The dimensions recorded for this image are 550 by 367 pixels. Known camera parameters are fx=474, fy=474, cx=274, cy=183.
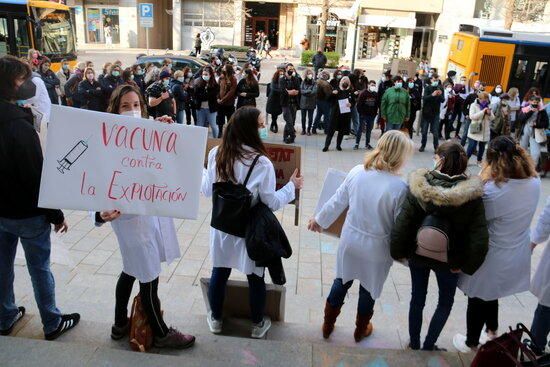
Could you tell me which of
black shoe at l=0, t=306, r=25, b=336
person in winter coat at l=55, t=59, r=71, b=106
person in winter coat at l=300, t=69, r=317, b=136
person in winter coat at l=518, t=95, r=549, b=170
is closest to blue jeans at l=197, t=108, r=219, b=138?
person in winter coat at l=300, t=69, r=317, b=136

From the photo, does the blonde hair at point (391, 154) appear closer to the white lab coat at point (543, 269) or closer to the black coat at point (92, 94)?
the white lab coat at point (543, 269)

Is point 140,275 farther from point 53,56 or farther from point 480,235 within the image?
point 53,56

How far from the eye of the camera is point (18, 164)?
2.70 m

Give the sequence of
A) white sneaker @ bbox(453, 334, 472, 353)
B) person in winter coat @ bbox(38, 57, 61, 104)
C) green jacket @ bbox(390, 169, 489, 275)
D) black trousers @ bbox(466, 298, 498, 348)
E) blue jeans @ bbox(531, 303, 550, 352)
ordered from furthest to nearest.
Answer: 1. person in winter coat @ bbox(38, 57, 61, 104)
2. white sneaker @ bbox(453, 334, 472, 353)
3. black trousers @ bbox(466, 298, 498, 348)
4. blue jeans @ bbox(531, 303, 550, 352)
5. green jacket @ bbox(390, 169, 489, 275)

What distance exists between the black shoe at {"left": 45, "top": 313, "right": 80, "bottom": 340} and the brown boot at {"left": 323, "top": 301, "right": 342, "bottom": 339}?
1.79 metres

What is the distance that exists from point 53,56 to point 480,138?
45.5 feet

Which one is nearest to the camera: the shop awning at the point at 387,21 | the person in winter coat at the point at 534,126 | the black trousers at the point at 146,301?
the black trousers at the point at 146,301

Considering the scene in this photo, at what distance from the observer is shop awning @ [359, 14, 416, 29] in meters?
30.8

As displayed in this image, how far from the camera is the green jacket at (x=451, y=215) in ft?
9.14

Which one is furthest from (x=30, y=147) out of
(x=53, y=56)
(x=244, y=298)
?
(x=53, y=56)

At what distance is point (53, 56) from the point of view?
1612 centimetres

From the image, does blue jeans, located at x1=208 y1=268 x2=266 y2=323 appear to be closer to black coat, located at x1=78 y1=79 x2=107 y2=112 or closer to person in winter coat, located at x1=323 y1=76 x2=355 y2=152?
person in winter coat, located at x1=323 y1=76 x2=355 y2=152

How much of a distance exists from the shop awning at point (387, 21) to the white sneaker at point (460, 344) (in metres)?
29.7

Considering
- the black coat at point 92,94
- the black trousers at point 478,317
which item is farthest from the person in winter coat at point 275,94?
the black trousers at point 478,317
